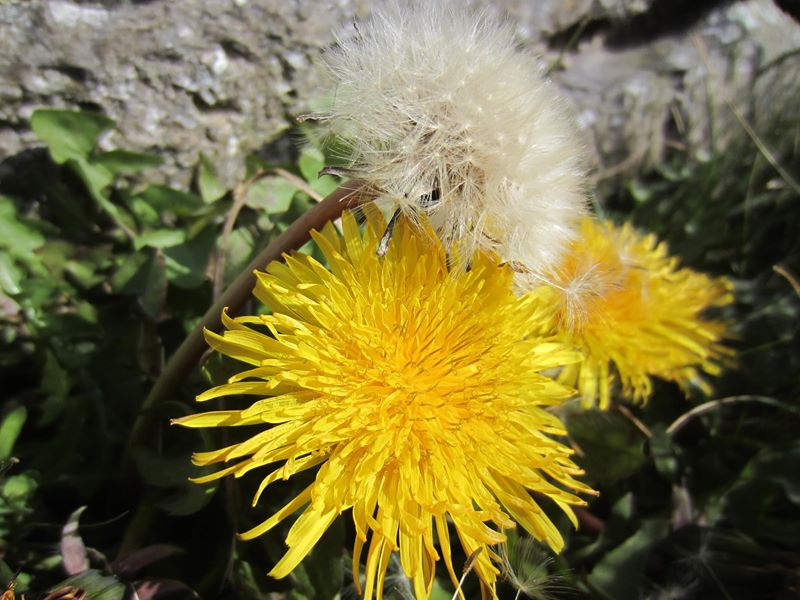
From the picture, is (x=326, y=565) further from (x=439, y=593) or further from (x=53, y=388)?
(x=53, y=388)

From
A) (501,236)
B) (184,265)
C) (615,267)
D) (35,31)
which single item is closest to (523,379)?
(501,236)

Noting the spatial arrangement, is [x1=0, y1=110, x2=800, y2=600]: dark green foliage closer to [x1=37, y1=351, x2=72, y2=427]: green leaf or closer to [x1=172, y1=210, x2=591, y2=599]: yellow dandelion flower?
[x1=37, y1=351, x2=72, y2=427]: green leaf

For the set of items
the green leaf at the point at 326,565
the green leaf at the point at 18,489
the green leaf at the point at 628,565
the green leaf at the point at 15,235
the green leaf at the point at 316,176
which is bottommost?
the green leaf at the point at 628,565

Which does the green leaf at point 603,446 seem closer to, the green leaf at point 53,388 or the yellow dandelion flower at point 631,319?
the yellow dandelion flower at point 631,319

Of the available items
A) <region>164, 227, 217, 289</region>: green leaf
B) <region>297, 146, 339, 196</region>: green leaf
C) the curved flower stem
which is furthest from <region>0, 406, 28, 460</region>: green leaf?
<region>297, 146, 339, 196</region>: green leaf

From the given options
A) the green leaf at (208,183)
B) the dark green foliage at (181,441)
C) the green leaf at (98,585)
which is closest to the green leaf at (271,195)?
the dark green foliage at (181,441)

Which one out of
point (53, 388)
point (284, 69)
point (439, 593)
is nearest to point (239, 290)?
point (53, 388)
